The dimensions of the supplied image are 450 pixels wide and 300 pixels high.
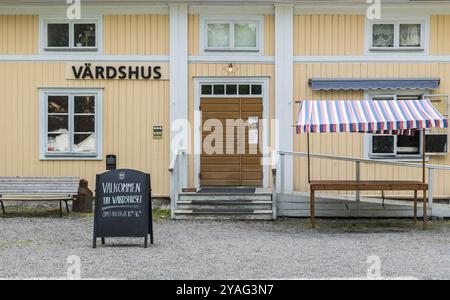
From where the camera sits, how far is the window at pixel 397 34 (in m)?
16.4

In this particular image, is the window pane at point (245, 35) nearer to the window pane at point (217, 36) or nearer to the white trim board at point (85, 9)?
the window pane at point (217, 36)

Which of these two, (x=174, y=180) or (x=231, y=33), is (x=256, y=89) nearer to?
(x=231, y=33)

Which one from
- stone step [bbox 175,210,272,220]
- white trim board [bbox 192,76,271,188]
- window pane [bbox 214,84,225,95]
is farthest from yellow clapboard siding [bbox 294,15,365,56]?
stone step [bbox 175,210,272,220]

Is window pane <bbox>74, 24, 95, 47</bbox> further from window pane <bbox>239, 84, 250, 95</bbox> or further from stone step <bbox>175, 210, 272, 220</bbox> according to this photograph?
stone step <bbox>175, 210, 272, 220</bbox>

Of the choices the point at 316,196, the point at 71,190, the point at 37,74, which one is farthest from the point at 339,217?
the point at 37,74

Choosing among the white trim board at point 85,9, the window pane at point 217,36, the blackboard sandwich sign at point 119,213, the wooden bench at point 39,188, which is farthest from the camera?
the window pane at point 217,36

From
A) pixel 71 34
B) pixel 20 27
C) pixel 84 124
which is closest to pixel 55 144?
pixel 84 124

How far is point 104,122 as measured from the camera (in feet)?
54.1

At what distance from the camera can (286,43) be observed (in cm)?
1631

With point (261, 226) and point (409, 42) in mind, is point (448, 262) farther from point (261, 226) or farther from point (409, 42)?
point (409, 42)

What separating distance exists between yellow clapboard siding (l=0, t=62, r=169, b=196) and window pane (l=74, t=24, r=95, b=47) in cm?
67

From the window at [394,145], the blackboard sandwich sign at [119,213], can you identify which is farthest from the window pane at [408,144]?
the blackboard sandwich sign at [119,213]

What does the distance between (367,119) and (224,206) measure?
3.61 m

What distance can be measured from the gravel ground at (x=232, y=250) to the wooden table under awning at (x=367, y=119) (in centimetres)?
81
